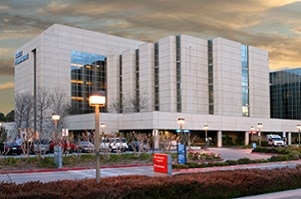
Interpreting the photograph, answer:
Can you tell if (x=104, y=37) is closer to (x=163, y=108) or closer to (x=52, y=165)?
(x=163, y=108)

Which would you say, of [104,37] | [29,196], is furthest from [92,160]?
[104,37]

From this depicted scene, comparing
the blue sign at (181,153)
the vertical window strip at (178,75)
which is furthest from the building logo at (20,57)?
the blue sign at (181,153)

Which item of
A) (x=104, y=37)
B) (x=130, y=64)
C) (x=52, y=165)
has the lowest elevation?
(x=52, y=165)

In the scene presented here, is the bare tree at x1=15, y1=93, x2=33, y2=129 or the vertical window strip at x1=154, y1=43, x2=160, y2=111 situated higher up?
the vertical window strip at x1=154, y1=43, x2=160, y2=111

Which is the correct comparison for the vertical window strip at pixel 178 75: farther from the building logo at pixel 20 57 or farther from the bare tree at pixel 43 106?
the building logo at pixel 20 57

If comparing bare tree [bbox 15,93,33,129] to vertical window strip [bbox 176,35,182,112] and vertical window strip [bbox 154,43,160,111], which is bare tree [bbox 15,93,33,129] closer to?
vertical window strip [bbox 154,43,160,111]

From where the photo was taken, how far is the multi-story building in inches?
3322

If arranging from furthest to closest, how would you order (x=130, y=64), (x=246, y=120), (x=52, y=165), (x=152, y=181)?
(x=130, y=64), (x=246, y=120), (x=52, y=165), (x=152, y=181)

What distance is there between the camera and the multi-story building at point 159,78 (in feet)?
A: 277

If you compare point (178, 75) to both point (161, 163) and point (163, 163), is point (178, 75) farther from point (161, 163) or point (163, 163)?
point (163, 163)

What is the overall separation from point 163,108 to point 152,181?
75.1 metres

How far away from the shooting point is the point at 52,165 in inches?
1054

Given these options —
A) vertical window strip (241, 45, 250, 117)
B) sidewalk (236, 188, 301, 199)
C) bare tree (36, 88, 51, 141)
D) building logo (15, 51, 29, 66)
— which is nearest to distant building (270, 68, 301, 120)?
vertical window strip (241, 45, 250, 117)

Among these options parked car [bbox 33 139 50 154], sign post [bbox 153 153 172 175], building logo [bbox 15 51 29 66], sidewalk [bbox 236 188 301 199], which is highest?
building logo [bbox 15 51 29 66]
